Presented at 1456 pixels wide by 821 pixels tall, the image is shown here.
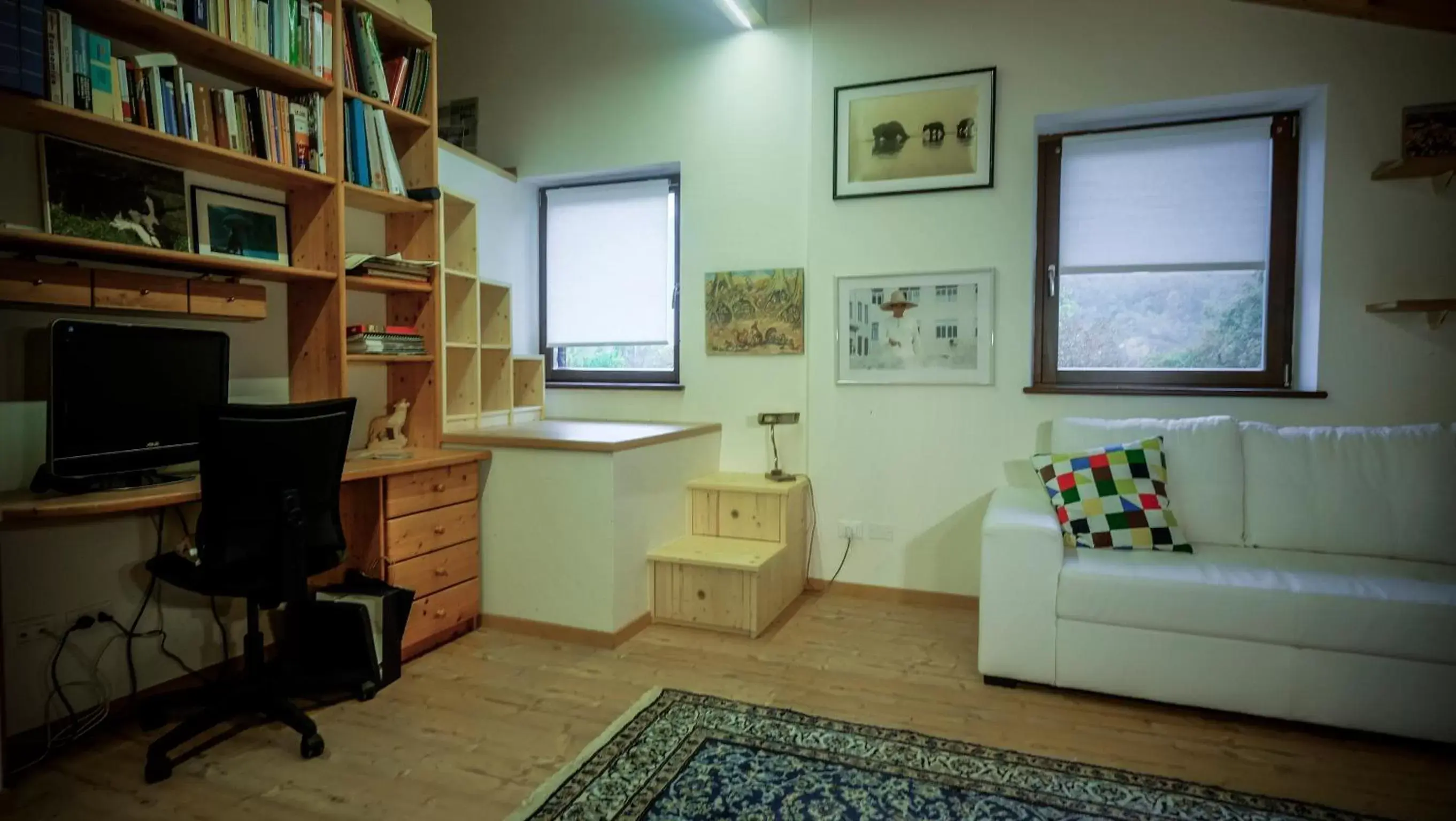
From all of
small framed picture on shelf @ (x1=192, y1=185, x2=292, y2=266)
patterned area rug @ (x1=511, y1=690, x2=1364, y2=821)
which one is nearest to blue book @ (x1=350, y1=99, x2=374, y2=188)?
small framed picture on shelf @ (x1=192, y1=185, x2=292, y2=266)

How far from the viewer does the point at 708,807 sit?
1820 mm

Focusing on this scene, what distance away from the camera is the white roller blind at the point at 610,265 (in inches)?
160

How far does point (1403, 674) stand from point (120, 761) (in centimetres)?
367

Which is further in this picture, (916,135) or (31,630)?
(916,135)

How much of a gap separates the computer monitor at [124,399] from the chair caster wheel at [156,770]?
2.50 ft

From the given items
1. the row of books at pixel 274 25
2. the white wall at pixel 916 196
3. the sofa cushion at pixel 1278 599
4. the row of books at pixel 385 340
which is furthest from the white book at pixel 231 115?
the sofa cushion at pixel 1278 599

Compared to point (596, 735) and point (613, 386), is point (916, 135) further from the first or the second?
point (596, 735)

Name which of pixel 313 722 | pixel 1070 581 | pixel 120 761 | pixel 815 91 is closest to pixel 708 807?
pixel 313 722

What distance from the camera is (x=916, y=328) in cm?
343

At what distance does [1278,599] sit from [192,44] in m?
3.82

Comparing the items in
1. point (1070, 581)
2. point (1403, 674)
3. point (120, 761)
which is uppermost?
point (1070, 581)

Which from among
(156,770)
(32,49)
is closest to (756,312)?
(32,49)

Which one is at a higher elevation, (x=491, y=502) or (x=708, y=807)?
(x=491, y=502)

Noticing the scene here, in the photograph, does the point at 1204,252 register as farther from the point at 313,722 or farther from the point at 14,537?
the point at 14,537
